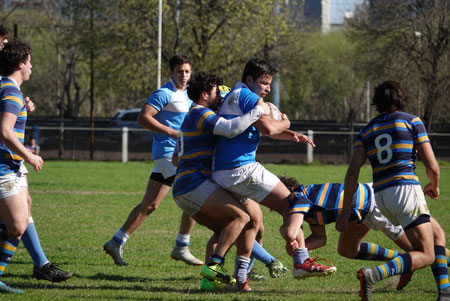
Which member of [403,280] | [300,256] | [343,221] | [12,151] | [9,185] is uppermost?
[12,151]

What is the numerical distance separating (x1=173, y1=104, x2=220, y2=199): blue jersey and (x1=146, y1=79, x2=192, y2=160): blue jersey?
155 centimetres

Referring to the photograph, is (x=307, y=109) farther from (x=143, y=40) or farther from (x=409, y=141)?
(x=409, y=141)

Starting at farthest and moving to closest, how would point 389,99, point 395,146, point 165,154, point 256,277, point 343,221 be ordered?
point 165,154, point 256,277, point 343,221, point 389,99, point 395,146

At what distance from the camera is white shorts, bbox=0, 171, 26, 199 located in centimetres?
544

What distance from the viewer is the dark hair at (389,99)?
5.13 meters

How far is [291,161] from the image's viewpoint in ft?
88.4

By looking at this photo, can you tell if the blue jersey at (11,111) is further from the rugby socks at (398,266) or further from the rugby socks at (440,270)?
the rugby socks at (440,270)

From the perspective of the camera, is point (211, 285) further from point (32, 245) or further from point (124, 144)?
point (124, 144)

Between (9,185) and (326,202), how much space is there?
2575mm

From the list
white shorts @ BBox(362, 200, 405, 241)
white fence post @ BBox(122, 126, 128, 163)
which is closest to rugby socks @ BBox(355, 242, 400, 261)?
Result: white shorts @ BBox(362, 200, 405, 241)

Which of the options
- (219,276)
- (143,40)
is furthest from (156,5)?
(219,276)

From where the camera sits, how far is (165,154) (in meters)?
7.38

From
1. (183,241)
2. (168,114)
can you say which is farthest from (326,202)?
(168,114)

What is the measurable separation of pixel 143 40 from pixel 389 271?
27166mm
